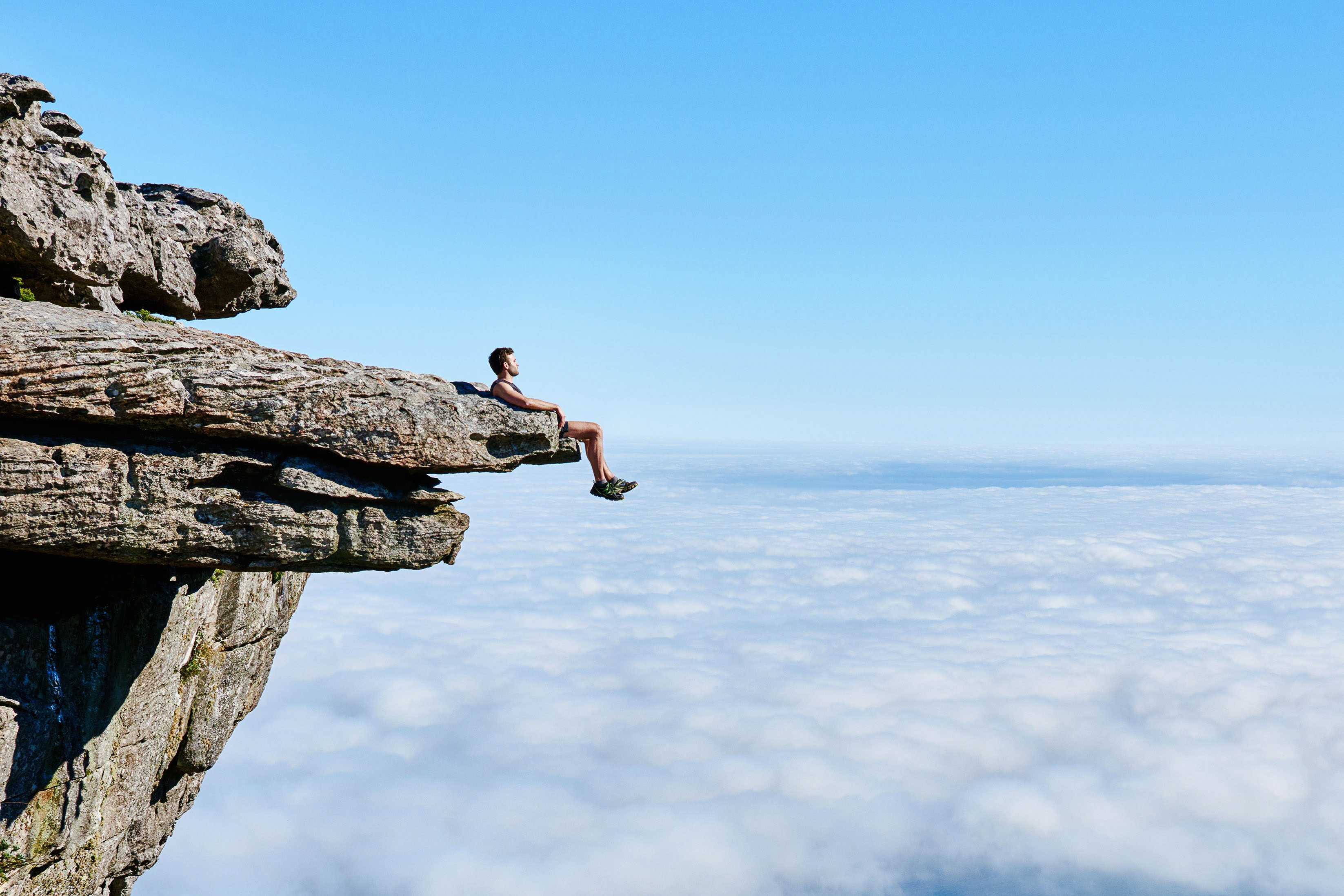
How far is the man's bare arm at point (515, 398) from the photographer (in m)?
15.7

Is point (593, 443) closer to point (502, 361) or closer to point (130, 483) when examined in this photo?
point (502, 361)

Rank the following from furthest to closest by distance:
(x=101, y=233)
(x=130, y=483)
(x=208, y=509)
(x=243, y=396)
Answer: (x=101, y=233), (x=208, y=509), (x=243, y=396), (x=130, y=483)

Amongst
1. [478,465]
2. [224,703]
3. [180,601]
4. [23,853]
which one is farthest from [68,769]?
[478,465]

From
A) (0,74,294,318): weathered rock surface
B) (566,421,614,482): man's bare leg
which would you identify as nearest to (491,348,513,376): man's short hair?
(566,421,614,482): man's bare leg

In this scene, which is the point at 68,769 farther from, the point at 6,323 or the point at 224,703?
the point at 6,323

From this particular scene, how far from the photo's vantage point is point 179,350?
13.3 meters

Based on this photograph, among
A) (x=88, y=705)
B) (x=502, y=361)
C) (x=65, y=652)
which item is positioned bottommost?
(x=88, y=705)

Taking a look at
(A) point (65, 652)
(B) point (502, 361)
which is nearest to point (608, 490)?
(B) point (502, 361)

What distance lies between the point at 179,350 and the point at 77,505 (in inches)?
117

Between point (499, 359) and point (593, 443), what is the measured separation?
265 centimetres

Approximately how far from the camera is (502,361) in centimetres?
1612

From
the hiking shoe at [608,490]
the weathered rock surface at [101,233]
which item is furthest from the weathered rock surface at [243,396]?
the weathered rock surface at [101,233]

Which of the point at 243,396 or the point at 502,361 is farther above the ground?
the point at 502,361

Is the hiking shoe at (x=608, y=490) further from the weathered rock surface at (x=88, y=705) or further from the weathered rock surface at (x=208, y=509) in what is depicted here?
the weathered rock surface at (x=88, y=705)
